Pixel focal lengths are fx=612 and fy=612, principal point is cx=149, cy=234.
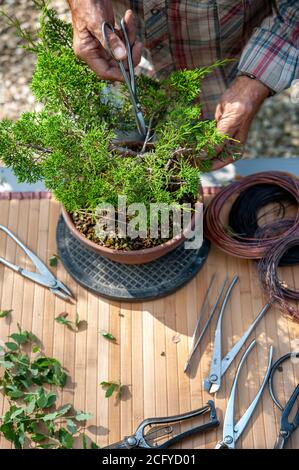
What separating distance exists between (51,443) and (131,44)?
3.11ft

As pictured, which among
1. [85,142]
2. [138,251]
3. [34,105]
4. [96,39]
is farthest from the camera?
[34,105]

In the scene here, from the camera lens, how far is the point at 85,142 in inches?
50.5

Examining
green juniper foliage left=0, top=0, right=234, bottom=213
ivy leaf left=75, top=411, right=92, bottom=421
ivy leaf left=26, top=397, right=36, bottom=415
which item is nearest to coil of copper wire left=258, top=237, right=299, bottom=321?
green juniper foliage left=0, top=0, right=234, bottom=213

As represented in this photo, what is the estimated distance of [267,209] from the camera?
174 centimetres

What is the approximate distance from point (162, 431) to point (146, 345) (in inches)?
8.7

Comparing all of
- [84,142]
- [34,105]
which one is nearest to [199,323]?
[84,142]

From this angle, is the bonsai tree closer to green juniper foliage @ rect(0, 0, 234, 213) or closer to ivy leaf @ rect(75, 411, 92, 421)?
green juniper foliage @ rect(0, 0, 234, 213)

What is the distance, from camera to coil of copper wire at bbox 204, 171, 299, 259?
1.62m

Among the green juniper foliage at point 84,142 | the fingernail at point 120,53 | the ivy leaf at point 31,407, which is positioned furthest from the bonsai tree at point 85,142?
the ivy leaf at point 31,407

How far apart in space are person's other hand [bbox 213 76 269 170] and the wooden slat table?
0.30 meters

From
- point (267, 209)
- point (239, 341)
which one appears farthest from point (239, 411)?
point (267, 209)

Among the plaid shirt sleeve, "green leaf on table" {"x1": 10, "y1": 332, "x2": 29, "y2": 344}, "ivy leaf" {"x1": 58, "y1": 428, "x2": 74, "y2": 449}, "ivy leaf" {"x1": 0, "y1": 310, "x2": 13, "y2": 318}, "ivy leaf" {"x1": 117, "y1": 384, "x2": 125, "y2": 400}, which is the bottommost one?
"ivy leaf" {"x1": 58, "y1": 428, "x2": 74, "y2": 449}

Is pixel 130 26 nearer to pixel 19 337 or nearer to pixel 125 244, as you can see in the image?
pixel 125 244
